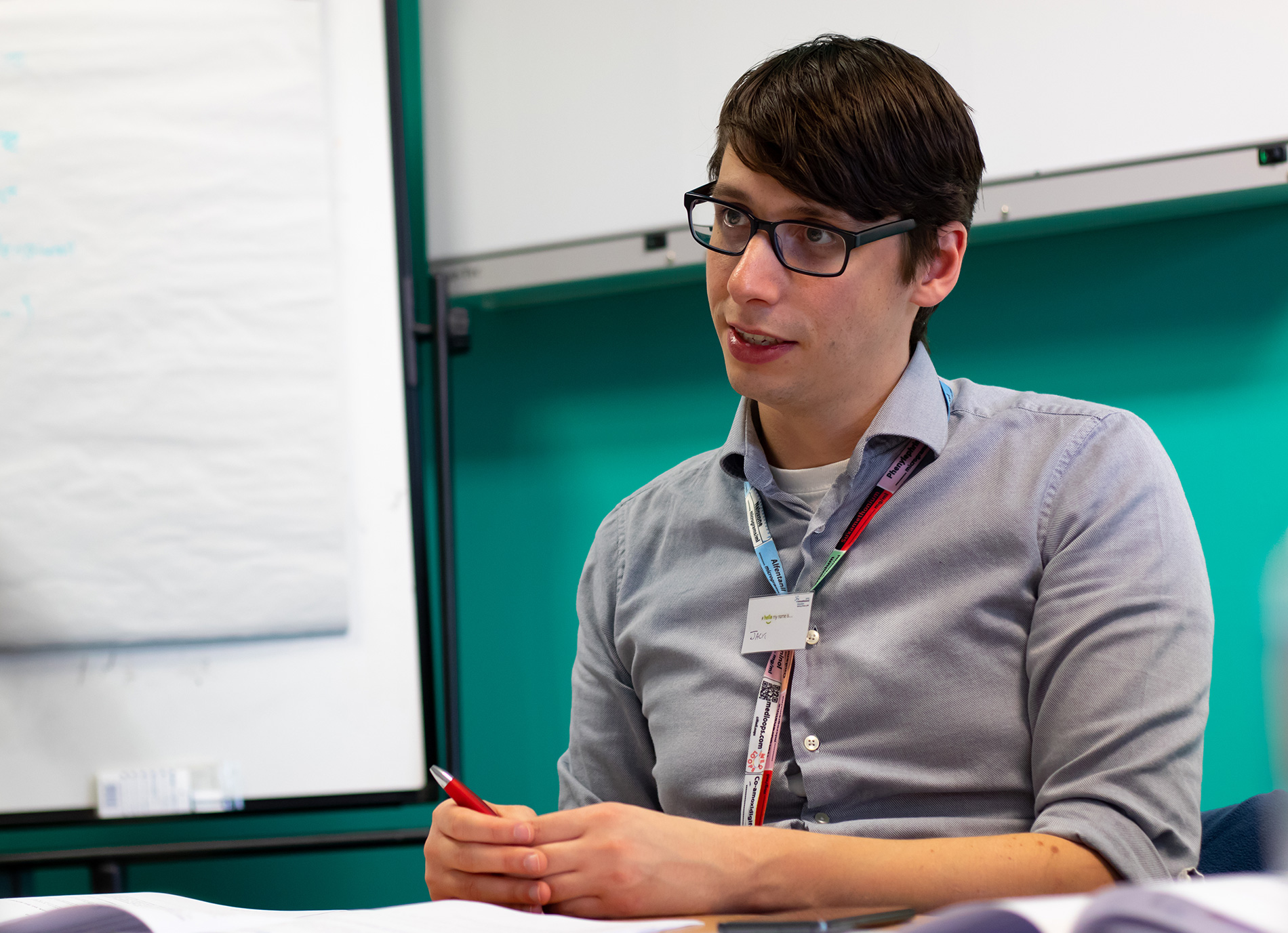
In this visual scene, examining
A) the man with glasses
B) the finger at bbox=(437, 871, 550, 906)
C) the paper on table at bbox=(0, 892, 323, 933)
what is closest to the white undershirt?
the man with glasses

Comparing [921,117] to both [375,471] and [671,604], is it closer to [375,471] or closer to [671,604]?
[671,604]

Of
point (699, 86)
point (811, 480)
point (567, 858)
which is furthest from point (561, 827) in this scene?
point (699, 86)

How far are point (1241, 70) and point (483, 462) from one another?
1.37 meters

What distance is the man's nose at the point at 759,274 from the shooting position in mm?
1035

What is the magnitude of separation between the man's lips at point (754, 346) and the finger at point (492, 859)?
0.53 metres

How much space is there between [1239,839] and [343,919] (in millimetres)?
764

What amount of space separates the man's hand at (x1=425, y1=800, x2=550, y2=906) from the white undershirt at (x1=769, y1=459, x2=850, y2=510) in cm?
46

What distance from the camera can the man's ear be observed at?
1.13 m

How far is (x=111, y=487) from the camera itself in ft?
5.26

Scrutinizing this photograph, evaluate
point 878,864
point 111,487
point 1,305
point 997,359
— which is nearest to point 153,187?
point 1,305

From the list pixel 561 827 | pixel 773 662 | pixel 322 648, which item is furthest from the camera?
pixel 322 648

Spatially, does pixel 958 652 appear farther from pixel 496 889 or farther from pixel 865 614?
pixel 496 889

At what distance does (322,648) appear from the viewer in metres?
1.59

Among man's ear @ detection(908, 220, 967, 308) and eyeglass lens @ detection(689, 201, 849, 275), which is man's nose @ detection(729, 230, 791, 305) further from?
man's ear @ detection(908, 220, 967, 308)
